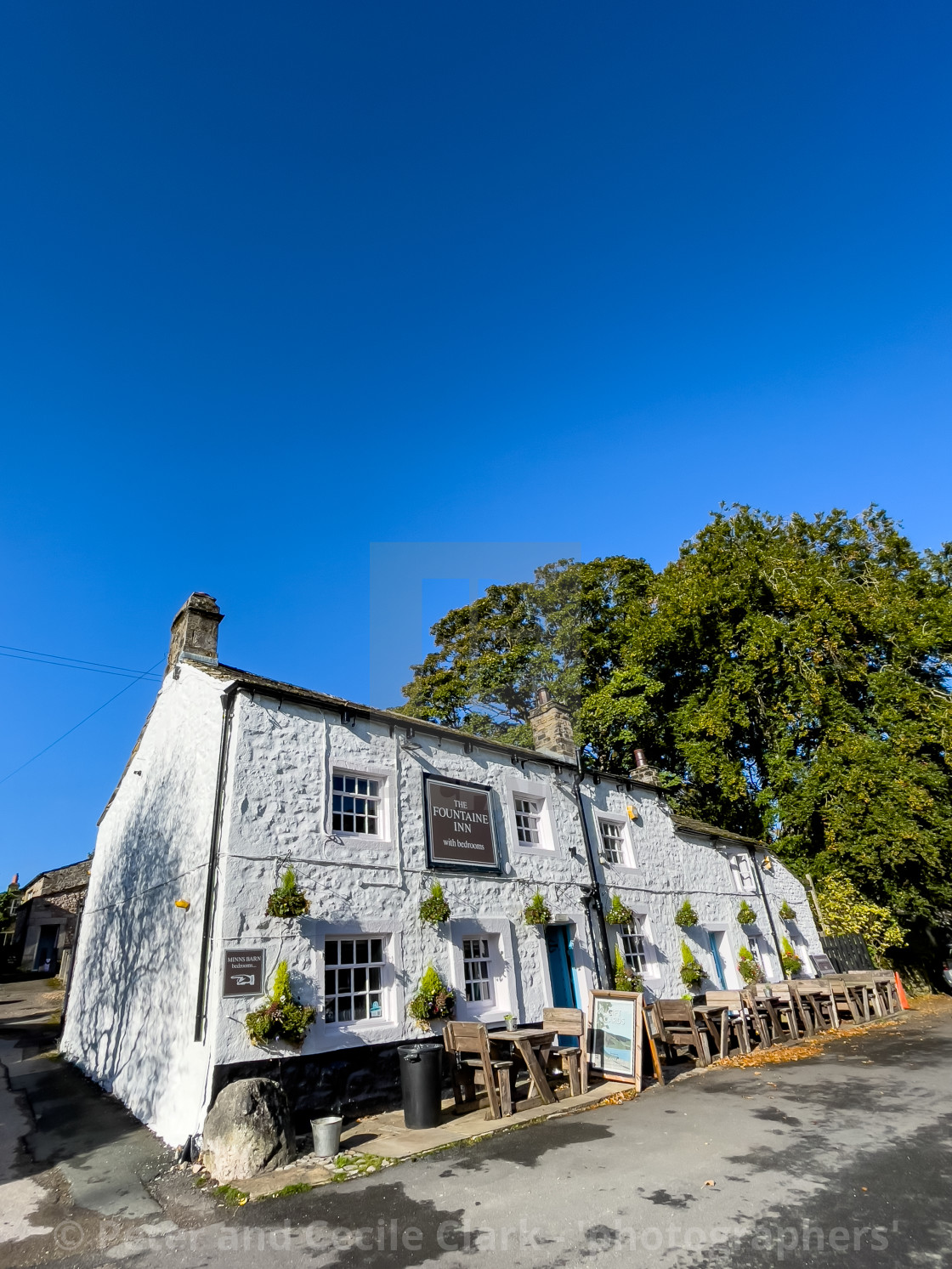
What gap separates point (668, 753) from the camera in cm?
2702

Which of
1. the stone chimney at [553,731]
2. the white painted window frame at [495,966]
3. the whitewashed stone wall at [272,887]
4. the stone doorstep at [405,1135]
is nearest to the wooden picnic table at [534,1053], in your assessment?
the stone doorstep at [405,1135]

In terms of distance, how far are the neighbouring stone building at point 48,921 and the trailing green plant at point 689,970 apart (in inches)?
1186

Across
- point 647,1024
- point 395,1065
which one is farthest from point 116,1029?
point 647,1024

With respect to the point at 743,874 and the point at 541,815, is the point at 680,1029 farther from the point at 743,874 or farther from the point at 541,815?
the point at 743,874

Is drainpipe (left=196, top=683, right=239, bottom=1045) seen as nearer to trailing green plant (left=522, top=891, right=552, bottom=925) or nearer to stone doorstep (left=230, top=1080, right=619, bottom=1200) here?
stone doorstep (left=230, top=1080, right=619, bottom=1200)

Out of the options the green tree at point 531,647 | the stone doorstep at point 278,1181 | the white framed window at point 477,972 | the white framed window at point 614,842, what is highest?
the green tree at point 531,647

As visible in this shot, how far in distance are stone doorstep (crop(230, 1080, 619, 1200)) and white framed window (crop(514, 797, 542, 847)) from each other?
16.5ft

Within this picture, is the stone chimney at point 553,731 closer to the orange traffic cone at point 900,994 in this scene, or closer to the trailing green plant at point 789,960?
the trailing green plant at point 789,960

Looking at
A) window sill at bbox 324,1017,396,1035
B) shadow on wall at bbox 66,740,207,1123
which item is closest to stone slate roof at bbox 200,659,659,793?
shadow on wall at bbox 66,740,207,1123

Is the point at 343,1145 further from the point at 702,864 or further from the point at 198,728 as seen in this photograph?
the point at 702,864

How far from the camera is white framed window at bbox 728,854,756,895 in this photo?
19.6 m

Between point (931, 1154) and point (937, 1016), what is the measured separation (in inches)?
538

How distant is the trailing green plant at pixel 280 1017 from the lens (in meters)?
8.44

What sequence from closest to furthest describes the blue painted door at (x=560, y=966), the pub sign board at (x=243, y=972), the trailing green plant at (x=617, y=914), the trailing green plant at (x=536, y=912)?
the pub sign board at (x=243, y=972) → the trailing green plant at (x=536, y=912) → the blue painted door at (x=560, y=966) → the trailing green plant at (x=617, y=914)
